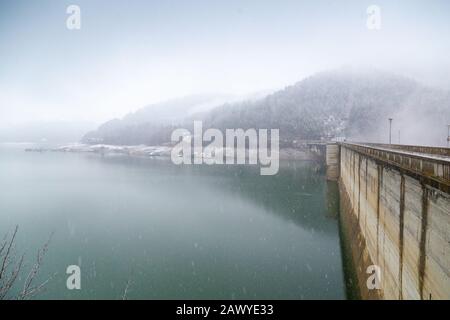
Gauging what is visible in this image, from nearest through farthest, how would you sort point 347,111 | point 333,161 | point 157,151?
1. point 333,161
2. point 157,151
3. point 347,111

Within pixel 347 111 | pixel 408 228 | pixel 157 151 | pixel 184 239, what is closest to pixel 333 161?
pixel 184 239

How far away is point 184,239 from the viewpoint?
24.2m

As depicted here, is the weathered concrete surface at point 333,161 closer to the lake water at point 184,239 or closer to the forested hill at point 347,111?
the lake water at point 184,239

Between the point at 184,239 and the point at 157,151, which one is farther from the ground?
the point at 157,151

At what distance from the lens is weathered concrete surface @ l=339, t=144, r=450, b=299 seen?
6.47 metres

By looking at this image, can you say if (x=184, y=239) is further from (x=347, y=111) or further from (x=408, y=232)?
(x=347, y=111)

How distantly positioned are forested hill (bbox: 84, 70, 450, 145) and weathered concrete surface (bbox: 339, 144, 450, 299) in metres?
94.6

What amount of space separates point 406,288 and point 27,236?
2704 cm

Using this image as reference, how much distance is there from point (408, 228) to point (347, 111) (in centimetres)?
14725

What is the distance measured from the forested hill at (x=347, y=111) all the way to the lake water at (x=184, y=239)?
7960cm

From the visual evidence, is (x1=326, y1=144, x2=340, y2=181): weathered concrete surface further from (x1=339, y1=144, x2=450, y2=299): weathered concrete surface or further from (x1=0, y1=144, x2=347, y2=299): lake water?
(x1=339, y1=144, x2=450, y2=299): weathered concrete surface

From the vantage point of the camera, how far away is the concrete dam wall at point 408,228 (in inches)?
255

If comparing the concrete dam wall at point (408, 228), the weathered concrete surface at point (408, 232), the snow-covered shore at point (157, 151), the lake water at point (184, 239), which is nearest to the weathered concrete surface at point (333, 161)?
the lake water at point (184, 239)
